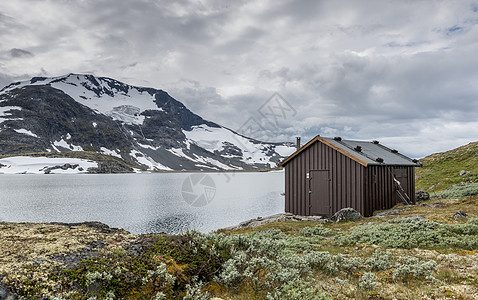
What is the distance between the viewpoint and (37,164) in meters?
153

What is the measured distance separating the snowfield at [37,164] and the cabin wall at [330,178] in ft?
498

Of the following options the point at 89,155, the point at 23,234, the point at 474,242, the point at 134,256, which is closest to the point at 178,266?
the point at 134,256

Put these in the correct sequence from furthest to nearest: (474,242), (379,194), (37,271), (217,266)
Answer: (379,194)
(474,242)
(217,266)
(37,271)

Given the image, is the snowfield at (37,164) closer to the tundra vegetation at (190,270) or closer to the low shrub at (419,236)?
the low shrub at (419,236)

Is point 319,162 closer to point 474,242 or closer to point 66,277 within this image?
point 474,242

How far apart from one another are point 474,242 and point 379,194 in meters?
12.8

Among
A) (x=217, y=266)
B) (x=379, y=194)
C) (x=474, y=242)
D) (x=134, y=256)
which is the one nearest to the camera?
(x=134, y=256)

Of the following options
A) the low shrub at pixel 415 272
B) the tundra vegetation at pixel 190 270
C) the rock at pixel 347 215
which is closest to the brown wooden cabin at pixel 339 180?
the rock at pixel 347 215

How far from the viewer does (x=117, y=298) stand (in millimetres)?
4520

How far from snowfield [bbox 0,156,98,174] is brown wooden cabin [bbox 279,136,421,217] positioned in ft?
500

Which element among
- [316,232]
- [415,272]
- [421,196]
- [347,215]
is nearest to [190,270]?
[415,272]

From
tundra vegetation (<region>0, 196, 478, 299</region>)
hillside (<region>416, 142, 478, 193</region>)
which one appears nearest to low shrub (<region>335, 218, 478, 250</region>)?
tundra vegetation (<region>0, 196, 478, 299</region>)

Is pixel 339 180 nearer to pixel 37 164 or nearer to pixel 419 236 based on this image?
pixel 419 236

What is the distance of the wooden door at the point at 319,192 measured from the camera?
74.9 ft
